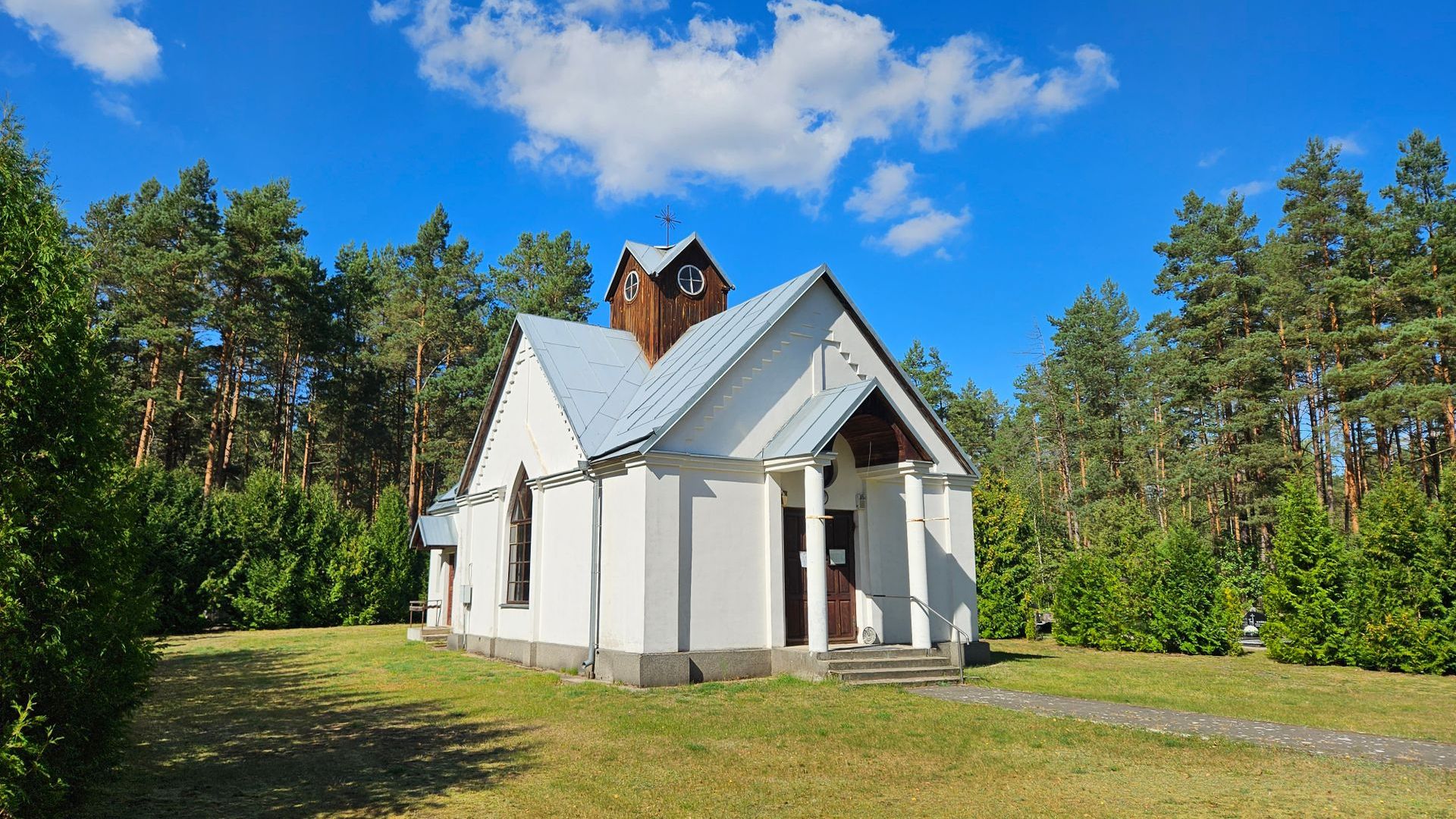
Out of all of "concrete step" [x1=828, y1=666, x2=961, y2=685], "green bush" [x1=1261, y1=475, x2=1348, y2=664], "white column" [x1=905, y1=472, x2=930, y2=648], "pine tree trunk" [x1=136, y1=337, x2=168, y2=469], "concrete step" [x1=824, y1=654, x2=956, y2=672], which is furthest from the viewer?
"pine tree trunk" [x1=136, y1=337, x2=168, y2=469]

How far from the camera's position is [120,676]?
19.9ft

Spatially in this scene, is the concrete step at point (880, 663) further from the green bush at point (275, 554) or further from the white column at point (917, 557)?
the green bush at point (275, 554)

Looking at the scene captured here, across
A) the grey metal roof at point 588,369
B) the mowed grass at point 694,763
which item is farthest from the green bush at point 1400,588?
the grey metal roof at point 588,369

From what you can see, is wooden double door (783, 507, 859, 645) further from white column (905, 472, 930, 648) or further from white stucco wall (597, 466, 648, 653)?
white stucco wall (597, 466, 648, 653)

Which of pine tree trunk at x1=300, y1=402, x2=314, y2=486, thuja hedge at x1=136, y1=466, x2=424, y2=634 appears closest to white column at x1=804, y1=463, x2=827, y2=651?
thuja hedge at x1=136, y1=466, x2=424, y2=634

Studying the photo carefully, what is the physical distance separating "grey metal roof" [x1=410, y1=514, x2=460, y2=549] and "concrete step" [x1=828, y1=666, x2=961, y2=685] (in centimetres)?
1577

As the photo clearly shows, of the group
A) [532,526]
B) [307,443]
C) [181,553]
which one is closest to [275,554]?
[181,553]

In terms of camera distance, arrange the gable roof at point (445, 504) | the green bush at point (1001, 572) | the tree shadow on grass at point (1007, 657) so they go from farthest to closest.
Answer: the gable roof at point (445, 504) < the green bush at point (1001, 572) < the tree shadow on grass at point (1007, 657)

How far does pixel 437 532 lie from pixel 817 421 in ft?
52.5

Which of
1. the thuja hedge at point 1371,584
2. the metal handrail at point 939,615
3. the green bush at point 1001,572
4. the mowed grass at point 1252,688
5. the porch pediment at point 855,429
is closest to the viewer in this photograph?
the mowed grass at point 1252,688

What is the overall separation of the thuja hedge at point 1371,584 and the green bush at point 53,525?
1900cm

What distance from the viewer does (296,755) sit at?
8438 millimetres

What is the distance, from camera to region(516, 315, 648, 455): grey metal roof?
16641mm

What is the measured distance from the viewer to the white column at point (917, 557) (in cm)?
1482
